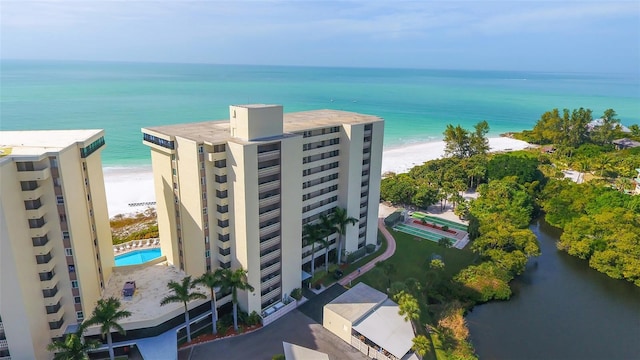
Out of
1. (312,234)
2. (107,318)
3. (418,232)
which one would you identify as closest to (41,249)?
(107,318)

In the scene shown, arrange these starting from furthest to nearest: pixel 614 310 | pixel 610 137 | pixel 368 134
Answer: pixel 610 137
pixel 368 134
pixel 614 310

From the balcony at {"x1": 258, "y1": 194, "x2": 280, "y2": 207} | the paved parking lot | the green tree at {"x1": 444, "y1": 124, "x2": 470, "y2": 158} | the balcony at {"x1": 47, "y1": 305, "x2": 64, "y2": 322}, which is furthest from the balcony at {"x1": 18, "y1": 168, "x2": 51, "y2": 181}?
the green tree at {"x1": 444, "y1": 124, "x2": 470, "y2": 158}

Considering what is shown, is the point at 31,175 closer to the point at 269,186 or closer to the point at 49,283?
the point at 49,283

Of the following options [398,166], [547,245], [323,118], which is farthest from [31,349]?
[398,166]

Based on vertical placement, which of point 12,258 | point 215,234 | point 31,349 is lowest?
point 31,349

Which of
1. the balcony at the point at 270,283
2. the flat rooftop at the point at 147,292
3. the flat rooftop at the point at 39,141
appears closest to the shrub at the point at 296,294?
the balcony at the point at 270,283

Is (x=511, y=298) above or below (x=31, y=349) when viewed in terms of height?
below

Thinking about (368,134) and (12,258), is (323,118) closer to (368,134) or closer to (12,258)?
(368,134)
